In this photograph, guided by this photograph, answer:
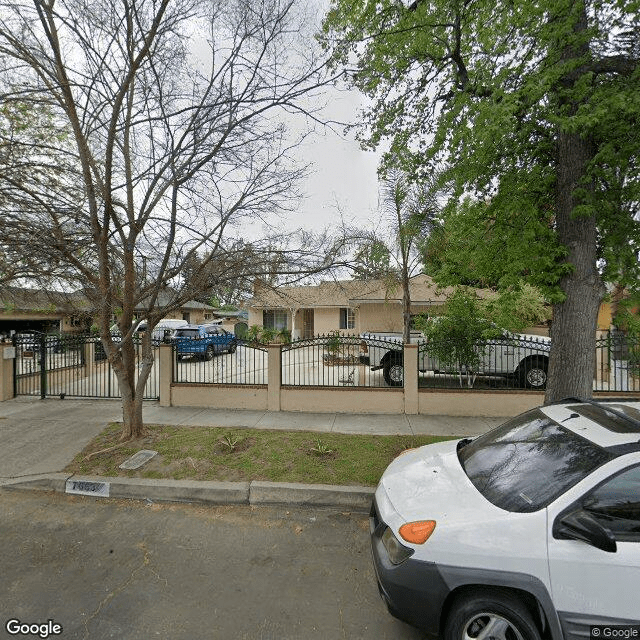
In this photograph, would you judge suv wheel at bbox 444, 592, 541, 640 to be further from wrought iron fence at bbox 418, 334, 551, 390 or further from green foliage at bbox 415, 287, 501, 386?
green foliage at bbox 415, 287, 501, 386

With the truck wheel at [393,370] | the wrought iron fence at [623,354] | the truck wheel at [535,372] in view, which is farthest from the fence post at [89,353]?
the wrought iron fence at [623,354]

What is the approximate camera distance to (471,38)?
19.1ft

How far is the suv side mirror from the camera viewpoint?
76.0 inches

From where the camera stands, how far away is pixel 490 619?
84.7 inches

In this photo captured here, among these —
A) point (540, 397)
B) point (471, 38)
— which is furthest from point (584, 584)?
point (471, 38)

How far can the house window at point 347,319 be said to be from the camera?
902 inches

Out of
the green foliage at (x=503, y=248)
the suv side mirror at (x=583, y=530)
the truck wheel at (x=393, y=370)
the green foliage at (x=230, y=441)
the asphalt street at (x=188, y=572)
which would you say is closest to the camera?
the suv side mirror at (x=583, y=530)

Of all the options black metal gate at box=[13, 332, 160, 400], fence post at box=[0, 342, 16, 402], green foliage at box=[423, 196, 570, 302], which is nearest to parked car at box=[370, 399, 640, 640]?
green foliage at box=[423, 196, 570, 302]

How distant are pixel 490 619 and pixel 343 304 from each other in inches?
773

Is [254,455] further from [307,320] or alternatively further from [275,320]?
[275,320]

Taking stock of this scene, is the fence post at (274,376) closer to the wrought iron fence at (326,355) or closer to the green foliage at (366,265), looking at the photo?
the wrought iron fence at (326,355)

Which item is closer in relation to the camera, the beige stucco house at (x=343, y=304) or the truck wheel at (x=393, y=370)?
the beige stucco house at (x=343, y=304)

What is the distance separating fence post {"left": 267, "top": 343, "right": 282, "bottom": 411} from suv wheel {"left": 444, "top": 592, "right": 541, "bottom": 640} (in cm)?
607

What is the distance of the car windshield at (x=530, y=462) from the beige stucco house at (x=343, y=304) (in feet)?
10.9
